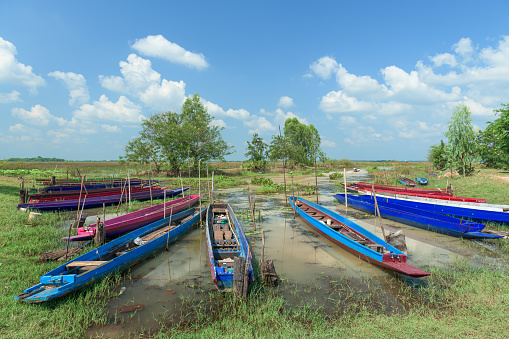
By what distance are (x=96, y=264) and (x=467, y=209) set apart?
16.7 m

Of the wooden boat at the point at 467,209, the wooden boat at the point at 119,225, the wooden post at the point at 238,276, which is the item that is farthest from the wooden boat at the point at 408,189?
the wooden boat at the point at 119,225

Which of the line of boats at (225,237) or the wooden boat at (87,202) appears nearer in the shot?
the line of boats at (225,237)

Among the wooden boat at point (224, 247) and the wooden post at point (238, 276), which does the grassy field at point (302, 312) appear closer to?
the wooden post at point (238, 276)

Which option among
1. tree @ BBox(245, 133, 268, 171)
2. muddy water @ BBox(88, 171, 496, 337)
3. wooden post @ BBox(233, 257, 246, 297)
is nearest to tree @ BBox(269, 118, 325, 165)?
tree @ BBox(245, 133, 268, 171)

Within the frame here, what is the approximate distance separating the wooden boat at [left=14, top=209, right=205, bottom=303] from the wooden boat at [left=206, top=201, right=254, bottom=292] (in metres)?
2.03

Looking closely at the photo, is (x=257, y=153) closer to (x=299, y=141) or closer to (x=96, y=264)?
(x=299, y=141)

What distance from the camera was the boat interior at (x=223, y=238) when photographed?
7.59m

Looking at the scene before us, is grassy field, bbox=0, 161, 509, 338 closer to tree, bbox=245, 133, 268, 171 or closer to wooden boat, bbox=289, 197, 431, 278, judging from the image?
wooden boat, bbox=289, 197, 431, 278

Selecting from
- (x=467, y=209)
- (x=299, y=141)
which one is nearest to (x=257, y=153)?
(x=299, y=141)

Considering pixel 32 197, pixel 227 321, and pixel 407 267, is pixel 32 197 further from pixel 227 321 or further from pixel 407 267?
pixel 407 267

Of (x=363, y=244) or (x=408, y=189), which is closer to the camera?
(x=363, y=244)

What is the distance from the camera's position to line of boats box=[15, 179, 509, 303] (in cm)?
620

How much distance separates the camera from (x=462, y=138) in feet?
84.2

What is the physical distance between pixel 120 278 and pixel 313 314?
5.65m
